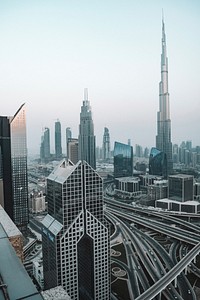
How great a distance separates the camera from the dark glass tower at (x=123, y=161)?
52.8 meters

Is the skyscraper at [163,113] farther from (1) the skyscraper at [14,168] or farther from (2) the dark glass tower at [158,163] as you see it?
(1) the skyscraper at [14,168]

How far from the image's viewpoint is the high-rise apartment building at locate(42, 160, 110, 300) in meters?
12.6

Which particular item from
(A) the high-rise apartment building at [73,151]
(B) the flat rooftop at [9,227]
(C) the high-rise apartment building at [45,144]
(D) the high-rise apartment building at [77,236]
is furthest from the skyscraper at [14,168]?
(C) the high-rise apartment building at [45,144]

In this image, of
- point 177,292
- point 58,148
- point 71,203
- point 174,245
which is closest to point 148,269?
point 177,292

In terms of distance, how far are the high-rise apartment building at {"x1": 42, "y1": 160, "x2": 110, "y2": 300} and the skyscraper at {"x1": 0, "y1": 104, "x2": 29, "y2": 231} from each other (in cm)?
1363

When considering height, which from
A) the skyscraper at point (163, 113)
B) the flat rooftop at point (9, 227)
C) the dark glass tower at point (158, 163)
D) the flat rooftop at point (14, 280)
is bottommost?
the dark glass tower at point (158, 163)

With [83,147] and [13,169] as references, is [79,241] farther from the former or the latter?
[83,147]

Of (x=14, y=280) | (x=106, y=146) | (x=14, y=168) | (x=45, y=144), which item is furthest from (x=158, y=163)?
(x=14, y=280)

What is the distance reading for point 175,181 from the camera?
3562cm

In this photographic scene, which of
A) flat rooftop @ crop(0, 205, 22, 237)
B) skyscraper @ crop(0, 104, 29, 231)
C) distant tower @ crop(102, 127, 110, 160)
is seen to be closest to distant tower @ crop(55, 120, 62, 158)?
distant tower @ crop(102, 127, 110, 160)

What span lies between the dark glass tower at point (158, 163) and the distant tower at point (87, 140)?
12.0 meters

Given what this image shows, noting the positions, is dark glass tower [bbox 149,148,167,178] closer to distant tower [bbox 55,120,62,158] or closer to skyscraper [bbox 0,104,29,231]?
skyscraper [bbox 0,104,29,231]

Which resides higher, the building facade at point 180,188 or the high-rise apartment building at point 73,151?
the high-rise apartment building at point 73,151

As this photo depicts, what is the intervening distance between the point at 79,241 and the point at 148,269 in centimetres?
692
